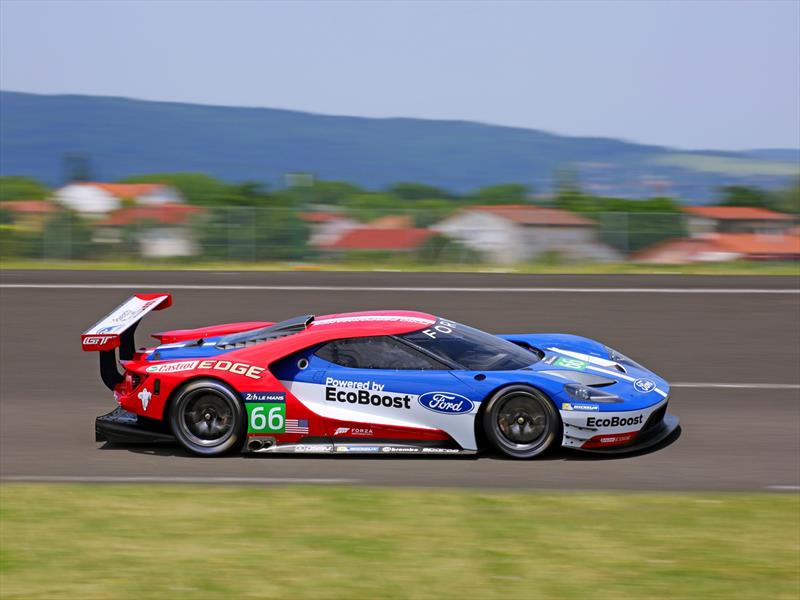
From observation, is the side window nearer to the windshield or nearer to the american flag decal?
the windshield

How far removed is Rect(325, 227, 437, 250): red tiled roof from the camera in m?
24.5

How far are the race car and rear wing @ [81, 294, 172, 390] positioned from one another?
0.03 m

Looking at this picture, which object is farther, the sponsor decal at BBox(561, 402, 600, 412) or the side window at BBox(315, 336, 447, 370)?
the side window at BBox(315, 336, 447, 370)

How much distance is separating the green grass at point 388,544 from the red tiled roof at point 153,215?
18484 millimetres

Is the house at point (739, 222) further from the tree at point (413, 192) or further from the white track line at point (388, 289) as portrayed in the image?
the white track line at point (388, 289)

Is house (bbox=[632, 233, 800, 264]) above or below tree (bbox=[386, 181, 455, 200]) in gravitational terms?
below

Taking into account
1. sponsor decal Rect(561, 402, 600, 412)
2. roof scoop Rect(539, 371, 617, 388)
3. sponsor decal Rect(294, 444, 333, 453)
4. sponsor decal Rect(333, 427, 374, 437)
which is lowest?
sponsor decal Rect(294, 444, 333, 453)

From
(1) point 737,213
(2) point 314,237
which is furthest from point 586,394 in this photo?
(1) point 737,213

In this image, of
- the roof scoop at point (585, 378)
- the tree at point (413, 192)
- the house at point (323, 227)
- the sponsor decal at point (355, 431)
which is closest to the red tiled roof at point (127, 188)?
the tree at point (413, 192)

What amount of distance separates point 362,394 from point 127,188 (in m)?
36.3

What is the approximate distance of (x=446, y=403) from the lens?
796 cm

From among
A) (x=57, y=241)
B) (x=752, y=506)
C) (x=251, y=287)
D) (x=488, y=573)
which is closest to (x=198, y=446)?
(x=488, y=573)

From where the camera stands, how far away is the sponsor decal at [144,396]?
8250 millimetres

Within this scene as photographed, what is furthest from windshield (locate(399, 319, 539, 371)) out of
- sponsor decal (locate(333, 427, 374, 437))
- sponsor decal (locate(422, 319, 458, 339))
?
sponsor decal (locate(333, 427, 374, 437))
